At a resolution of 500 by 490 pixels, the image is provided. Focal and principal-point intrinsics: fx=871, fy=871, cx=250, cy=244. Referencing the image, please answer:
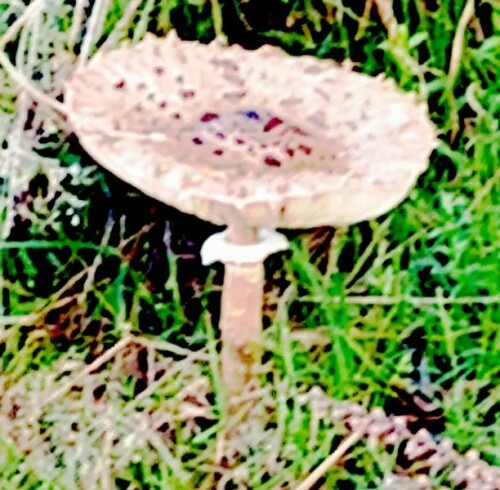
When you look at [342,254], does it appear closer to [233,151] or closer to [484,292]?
[484,292]

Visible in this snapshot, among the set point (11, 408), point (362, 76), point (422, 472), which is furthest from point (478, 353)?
point (11, 408)

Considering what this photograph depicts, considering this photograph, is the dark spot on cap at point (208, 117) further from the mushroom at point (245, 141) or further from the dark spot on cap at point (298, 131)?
the dark spot on cap at point (298, 131)

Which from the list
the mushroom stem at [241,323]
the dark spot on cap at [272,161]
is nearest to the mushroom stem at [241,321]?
the mushroom stem at [241,323]

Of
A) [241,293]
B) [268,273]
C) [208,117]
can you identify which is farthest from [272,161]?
[268,273]

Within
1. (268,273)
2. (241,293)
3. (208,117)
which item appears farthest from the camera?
(268,273)

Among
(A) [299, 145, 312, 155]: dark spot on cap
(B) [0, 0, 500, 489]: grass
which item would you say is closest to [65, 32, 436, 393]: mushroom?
(A) [299, 145, 312, 155]: dark spot on cap

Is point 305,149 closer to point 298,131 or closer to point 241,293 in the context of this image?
point 298,131
